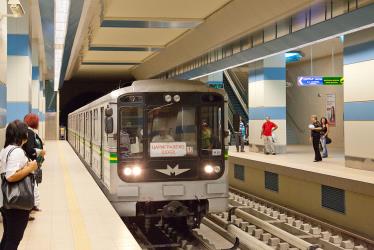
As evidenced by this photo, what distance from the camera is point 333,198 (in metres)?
10.7

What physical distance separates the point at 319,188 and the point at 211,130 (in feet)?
12.5

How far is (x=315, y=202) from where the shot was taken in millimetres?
11617

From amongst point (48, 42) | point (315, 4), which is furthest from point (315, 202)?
point (48, 42)

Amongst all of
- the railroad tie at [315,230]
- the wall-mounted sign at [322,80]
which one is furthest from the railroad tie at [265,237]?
the wall-mounted sign at [322,80]

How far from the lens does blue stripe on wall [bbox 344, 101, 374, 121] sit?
11.2 m

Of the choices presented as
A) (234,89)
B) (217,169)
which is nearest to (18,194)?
(217,169)

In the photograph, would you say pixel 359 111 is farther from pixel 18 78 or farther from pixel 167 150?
pixel 18 78

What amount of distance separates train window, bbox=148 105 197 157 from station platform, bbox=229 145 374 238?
325 cm

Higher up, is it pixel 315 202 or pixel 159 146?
pixel 159 146

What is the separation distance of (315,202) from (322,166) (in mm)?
1582

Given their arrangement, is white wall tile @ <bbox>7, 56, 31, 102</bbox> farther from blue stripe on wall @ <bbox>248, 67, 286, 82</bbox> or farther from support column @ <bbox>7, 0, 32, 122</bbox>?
blue stripe on wall @ <bbox>248, 67, 286, 82</bbox>

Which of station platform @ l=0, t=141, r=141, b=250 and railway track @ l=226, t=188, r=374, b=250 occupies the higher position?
station platform @ l=0, t=141, r=141, b=250

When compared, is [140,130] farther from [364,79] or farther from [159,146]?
[364,79]

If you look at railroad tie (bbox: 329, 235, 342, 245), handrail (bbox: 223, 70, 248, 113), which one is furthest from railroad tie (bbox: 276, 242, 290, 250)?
handrail (bbox: 223, 70, 248, 113)
